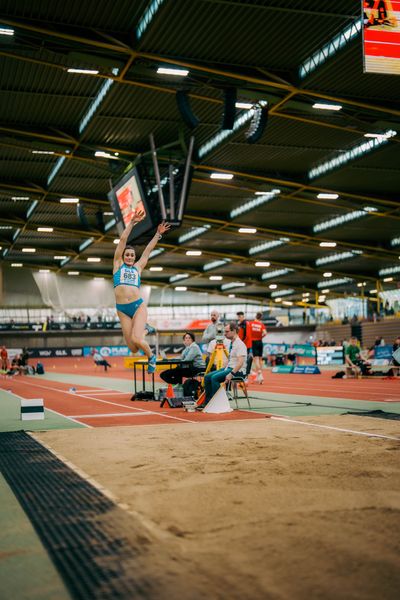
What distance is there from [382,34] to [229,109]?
32.6ft

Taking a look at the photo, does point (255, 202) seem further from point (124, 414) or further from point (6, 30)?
point (124, 414)

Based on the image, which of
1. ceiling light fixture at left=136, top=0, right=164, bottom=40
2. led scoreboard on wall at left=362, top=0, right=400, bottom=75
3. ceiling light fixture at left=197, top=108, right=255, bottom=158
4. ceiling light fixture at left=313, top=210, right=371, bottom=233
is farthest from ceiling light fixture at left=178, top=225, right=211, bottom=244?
led scoreboard on wall at left=362, top=0, right=400, bottom=75

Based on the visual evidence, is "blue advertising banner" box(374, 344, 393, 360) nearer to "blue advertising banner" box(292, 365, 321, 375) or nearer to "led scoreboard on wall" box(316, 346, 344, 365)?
"blue advertising banner" box(292, 365, 321, 375)

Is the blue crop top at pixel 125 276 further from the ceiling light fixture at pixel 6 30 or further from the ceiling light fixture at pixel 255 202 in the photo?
the ceiling light fixture at pixel 255 202

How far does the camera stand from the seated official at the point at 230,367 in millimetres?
11172

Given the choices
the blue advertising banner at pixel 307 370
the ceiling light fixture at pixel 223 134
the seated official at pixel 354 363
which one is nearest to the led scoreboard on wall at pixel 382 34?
the ceiling light fixture at pixel 223 134

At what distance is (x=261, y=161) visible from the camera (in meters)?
27.8

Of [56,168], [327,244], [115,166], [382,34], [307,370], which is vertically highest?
[56,168]

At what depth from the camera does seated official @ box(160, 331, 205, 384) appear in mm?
13539

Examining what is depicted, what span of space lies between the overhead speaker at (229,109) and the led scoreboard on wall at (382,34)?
9.49 metres

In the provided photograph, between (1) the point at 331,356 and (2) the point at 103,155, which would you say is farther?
(1) the point at 331,356

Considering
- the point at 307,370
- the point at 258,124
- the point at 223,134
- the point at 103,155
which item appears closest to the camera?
the point at 258,124

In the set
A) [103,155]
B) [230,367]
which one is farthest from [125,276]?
[103,155]

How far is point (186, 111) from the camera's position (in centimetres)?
1864
